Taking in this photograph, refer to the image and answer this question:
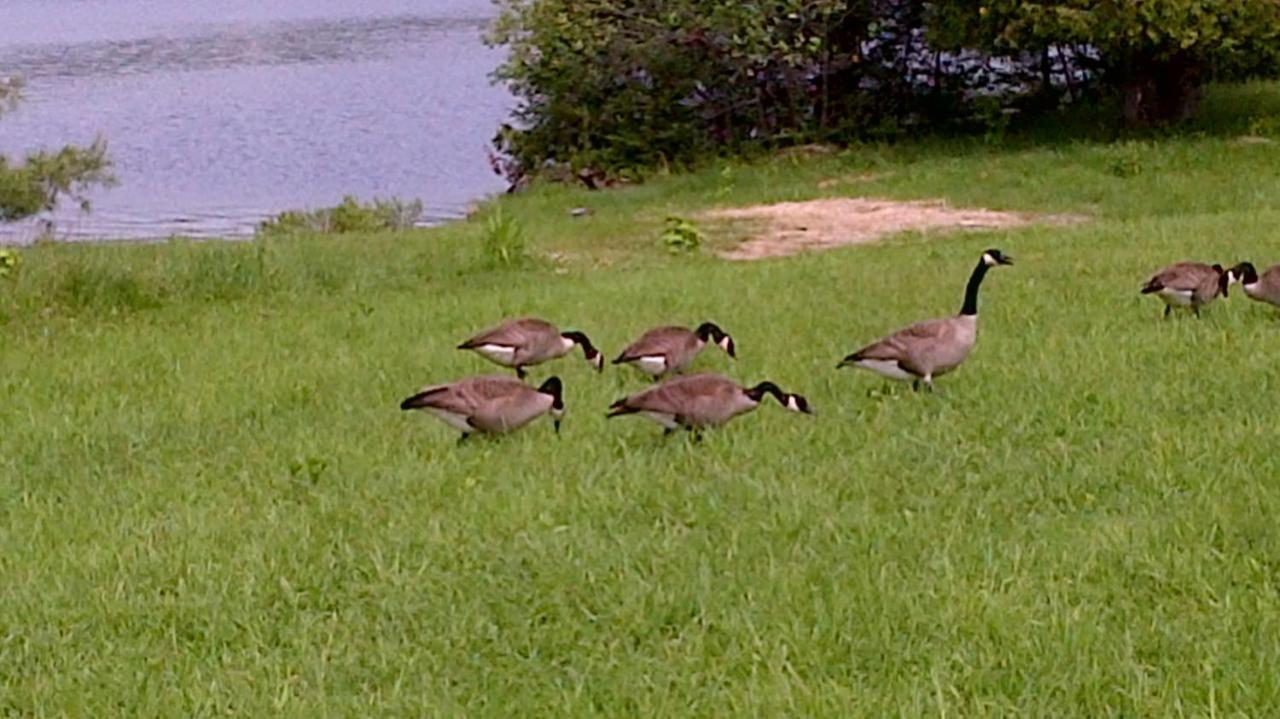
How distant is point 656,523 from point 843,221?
36.8ft

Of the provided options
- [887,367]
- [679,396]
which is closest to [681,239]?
[887,367]

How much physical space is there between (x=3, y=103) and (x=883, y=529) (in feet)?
78.0

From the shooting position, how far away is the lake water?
26781 millimetres

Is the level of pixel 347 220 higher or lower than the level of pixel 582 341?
lower

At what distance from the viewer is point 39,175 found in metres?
24.1

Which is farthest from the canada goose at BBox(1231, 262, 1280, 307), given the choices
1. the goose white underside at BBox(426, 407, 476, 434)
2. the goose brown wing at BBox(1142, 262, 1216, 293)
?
the goose white underside at BBox(426, 407, 476, 434)

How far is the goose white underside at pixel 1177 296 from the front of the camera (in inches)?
348

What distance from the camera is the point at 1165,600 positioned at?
16.3 feet

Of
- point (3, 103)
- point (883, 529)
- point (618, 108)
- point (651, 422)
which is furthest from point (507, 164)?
point (883, 529)

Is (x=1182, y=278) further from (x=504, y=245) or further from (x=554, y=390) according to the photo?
(x=504, y=245)

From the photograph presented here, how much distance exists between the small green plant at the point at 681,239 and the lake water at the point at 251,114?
822 cm

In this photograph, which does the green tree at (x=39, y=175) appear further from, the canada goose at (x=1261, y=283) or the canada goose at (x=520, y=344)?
the canada goose at (x=1261, y=283)

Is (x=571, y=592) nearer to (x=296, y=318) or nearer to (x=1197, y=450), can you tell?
(x=1197, y=450)

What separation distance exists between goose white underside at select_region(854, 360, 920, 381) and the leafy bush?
11.8m
